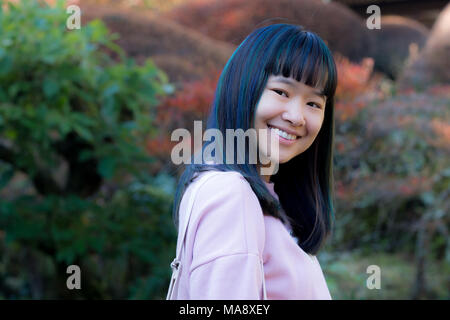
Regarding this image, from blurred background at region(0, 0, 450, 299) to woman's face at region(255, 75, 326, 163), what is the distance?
25cm

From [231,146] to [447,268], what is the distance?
321 cm

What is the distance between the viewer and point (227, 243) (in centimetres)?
102

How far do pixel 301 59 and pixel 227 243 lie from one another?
1.51 ft

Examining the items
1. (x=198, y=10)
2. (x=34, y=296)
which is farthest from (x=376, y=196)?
(x=198, y=10)

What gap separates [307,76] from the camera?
1.22 m

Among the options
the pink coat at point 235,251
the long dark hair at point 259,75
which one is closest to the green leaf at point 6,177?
the long dark hair at point 259,75

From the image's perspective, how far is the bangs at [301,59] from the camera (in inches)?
47.5

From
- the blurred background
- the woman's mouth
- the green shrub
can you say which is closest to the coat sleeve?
the woman's mouth

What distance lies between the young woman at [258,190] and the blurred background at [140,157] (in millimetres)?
219

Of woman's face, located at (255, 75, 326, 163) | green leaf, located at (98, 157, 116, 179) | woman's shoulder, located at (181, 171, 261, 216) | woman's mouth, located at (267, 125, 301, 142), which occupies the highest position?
woman's face, located at (255, 75, 326, 163)

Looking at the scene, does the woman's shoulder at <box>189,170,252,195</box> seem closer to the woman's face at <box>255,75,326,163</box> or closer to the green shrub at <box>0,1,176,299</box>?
the woman's face at <box>255,75,326,163</box>

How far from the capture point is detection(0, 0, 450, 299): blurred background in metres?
2.82

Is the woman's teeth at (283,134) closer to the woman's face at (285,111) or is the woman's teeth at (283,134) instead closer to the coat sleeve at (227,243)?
the woman's face at (285,111)
